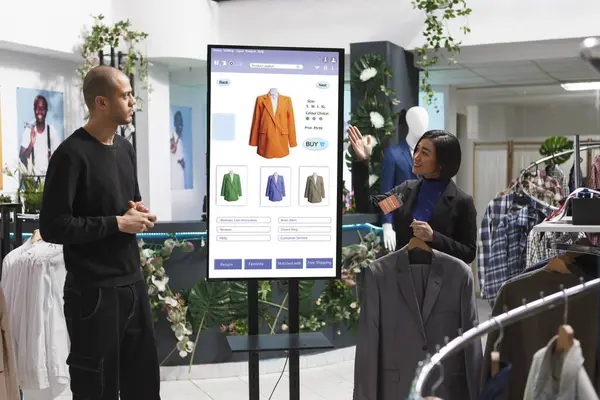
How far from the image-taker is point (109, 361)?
2990 mm

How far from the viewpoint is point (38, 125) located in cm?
780

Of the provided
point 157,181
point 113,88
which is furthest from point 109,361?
point 157,181

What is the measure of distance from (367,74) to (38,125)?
3260mm

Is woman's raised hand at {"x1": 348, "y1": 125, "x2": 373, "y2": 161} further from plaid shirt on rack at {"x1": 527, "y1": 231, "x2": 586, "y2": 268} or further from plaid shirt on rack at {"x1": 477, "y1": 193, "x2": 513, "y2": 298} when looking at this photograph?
plaid shirt on rack at {"x1": 477, "y1": 193, "x2": 513, "y2": 298}

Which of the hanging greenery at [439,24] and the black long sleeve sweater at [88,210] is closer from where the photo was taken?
the black long sleeve sweater at [88,210]

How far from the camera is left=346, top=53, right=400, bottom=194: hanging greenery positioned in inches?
284

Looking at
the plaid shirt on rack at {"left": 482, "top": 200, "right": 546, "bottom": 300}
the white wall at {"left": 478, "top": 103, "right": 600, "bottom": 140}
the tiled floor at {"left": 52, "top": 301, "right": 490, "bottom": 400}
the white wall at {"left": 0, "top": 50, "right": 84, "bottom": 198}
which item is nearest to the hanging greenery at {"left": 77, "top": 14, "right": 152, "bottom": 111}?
the white wall at {"left": 0, "top": 50, "right": 84, "bottom": 198}

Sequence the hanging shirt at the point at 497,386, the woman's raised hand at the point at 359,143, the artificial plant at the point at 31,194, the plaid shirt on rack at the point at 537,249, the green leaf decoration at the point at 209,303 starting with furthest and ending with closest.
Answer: the artificial plant at the point at 31,194
the green leaf decoration at the point at 209,303
the plaid shirt on rack at the point at 537,249
the woman's raised hand at the point at 359,143
the hanging shirt at the point at 497,386

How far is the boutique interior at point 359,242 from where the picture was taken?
2385 millimetres

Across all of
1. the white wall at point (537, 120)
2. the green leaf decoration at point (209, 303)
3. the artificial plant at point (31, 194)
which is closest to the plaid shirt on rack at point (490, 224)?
the green leaf decoration at point (209, 303)

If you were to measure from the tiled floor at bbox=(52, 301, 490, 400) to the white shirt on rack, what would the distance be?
3.78ft

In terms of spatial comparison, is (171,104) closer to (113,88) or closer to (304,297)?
(304,297)

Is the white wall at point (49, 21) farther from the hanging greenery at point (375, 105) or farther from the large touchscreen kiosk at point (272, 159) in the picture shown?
the large touchscreen kiosk at point (272, 159)

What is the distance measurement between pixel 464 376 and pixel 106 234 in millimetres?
1380
